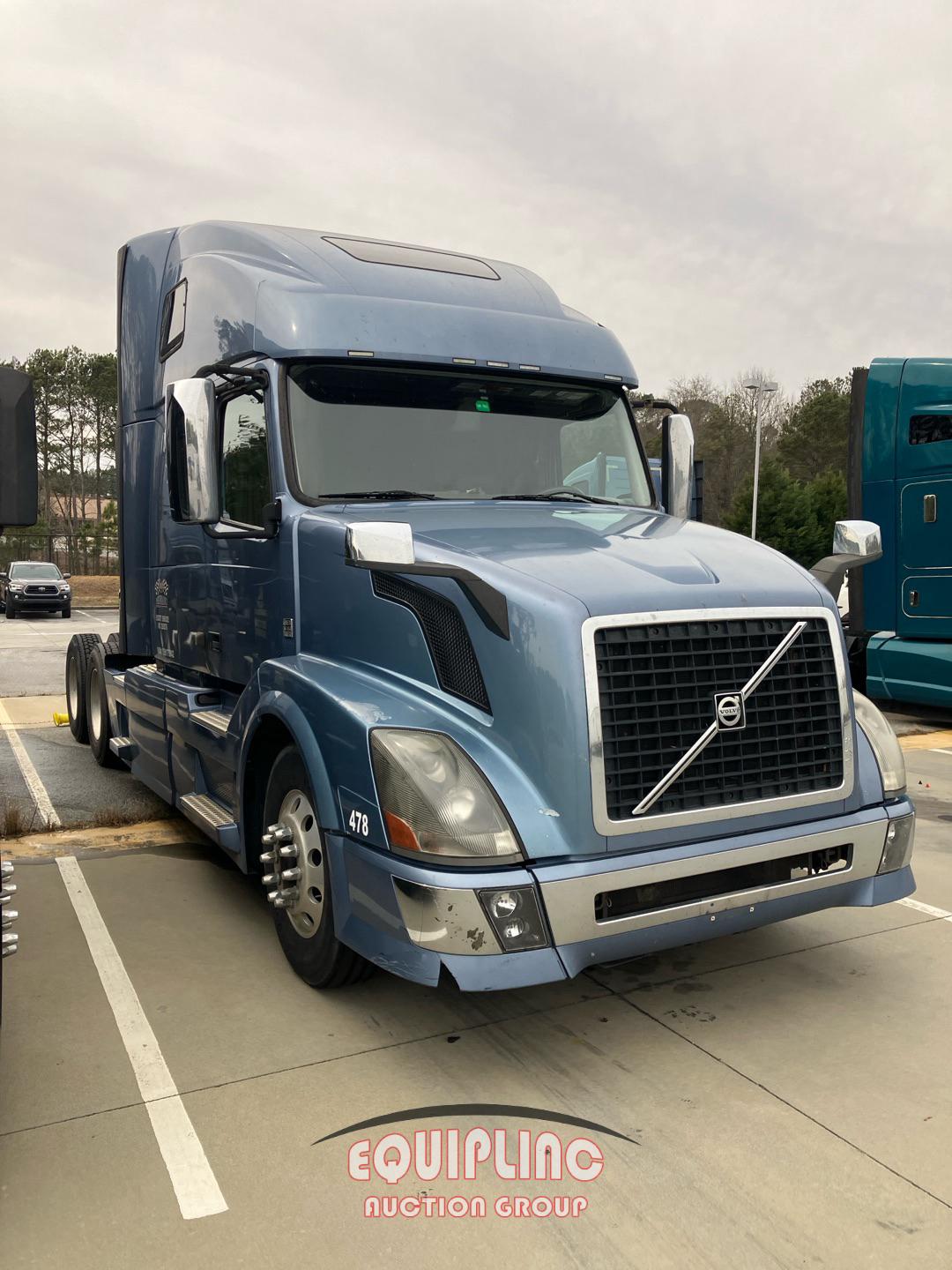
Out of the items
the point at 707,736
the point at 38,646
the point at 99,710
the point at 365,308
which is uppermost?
the point at 365,308

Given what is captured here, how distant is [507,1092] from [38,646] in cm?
1945

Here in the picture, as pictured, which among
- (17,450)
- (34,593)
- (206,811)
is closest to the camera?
(17,450)

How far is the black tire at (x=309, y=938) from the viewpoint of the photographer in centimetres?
396

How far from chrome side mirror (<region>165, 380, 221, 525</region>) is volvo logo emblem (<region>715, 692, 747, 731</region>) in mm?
2289

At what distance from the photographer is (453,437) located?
4832 mm

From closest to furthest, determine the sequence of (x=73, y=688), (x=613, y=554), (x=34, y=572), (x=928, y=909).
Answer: (x=613, y=554)
(x=928, y=909)
(x=73, y=688)
(x=34, y=572)

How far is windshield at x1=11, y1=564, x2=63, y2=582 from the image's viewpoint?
1195 inches

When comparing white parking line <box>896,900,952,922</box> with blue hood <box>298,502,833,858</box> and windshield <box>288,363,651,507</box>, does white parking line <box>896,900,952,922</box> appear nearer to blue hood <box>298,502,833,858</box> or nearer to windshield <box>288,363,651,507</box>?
blue hood <box>298,502,833,858</box>

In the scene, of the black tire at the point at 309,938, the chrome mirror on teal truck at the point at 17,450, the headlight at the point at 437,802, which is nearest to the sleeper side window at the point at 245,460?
the black tire at the point at 309,938

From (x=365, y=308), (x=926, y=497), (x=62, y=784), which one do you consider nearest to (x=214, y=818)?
(x=365, y=308)

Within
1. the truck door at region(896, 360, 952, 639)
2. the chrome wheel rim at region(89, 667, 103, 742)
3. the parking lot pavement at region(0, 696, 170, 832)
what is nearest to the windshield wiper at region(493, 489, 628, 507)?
the parking lot pavement at region(0, 696, 170, 832)

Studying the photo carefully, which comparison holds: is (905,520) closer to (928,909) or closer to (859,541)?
(928,909)

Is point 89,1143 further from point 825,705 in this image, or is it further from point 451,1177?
point 825,705

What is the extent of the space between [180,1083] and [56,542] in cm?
4725
